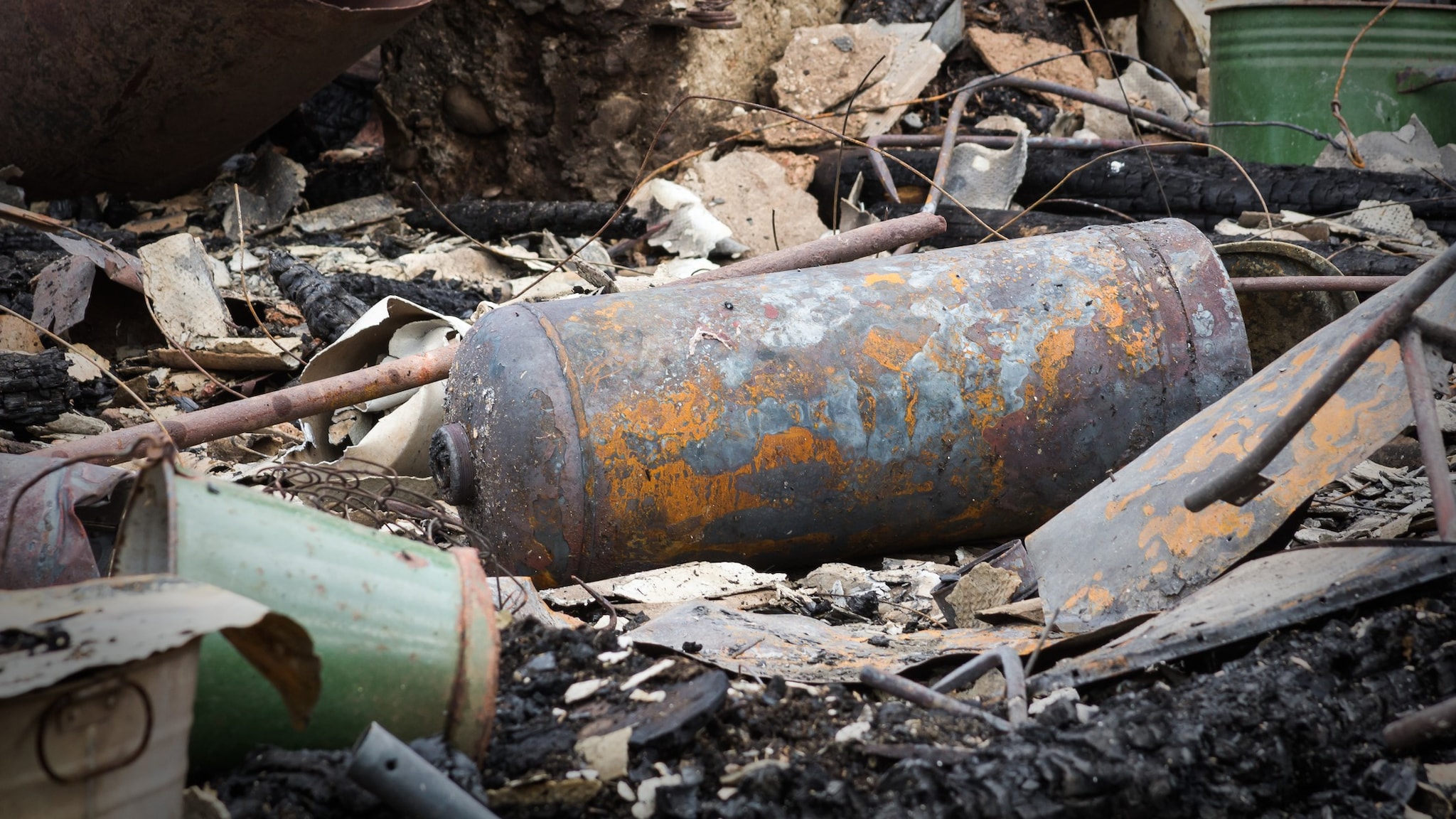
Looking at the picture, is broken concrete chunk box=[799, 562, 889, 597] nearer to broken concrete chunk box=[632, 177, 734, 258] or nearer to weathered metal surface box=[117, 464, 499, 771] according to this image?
weathered metal surface box=[117, 464, 499, 771]

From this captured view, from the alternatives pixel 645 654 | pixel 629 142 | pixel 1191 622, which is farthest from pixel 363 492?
pixel 629 142

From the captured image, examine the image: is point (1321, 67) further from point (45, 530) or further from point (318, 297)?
point (45, 530)

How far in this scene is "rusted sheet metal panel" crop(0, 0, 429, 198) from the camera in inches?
187

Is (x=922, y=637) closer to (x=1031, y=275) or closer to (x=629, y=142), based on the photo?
(x=1031, y=275)

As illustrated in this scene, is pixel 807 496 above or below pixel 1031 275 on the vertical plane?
below

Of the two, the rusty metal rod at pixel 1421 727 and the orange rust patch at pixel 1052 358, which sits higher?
the orange rust patch at pixel 1052 358

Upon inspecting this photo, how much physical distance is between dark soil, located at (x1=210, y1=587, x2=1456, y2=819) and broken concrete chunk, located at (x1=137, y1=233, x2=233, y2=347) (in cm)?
312

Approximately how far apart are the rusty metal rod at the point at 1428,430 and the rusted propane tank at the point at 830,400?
95 cm

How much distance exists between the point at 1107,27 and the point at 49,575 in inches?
282

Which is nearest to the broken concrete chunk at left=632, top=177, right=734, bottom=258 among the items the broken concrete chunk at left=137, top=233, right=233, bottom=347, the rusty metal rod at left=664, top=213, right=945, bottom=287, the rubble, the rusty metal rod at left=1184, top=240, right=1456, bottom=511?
the rubble

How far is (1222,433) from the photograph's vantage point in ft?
8.05

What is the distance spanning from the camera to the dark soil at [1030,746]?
1.55 meters

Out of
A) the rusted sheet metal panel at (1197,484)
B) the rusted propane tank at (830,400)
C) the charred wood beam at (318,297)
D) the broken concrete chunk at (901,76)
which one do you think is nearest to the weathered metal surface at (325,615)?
the rusted propane tank at (830,400)

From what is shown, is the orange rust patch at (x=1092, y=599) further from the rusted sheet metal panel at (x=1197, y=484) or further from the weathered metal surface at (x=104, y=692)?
the weathered metal surface at (x=104, y=692)
